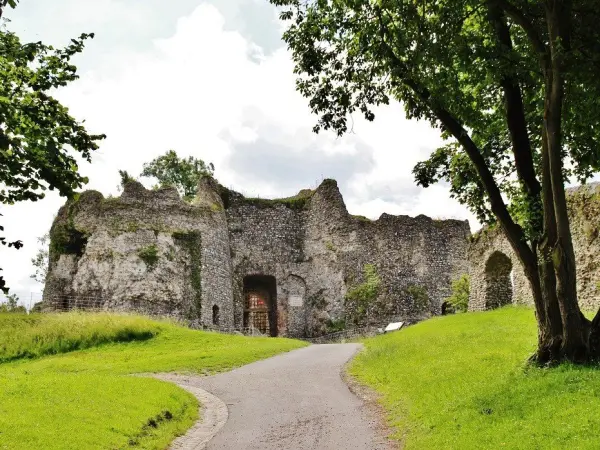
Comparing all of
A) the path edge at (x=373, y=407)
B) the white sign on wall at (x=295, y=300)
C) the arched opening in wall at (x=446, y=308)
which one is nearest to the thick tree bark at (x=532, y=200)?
the path edge at (x=373, y=407)

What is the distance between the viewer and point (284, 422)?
11539 millimetres

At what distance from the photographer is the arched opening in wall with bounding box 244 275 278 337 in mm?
41281

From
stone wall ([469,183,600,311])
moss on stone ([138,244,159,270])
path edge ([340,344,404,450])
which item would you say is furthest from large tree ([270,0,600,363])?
moss on stone ([138,244,159,270])

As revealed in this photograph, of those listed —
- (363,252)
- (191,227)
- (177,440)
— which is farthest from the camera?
(363,252)

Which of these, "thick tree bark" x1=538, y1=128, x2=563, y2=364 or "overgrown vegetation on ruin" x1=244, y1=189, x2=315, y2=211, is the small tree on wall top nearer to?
"overgrown vegetation on ruin" x1=244, y1=189, x2=315, y2=211

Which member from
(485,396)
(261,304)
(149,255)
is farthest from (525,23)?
(261,304)

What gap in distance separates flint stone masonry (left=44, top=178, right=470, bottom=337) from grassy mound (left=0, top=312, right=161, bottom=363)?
532 cm

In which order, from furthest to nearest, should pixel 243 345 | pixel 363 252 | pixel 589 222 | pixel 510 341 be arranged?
pixel 363 252 → pixel 243 345 → pixel 589 222 → pixel 510 341

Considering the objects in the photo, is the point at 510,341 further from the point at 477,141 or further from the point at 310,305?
the point at 310,305

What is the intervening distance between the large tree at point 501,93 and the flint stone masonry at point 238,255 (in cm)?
2166

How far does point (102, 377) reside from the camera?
14359 millimetres

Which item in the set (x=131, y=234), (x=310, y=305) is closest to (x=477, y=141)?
(x=131, y=234)

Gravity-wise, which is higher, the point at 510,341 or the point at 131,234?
the point at 131,234

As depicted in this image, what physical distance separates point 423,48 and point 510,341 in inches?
339
